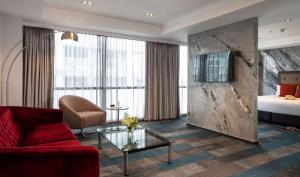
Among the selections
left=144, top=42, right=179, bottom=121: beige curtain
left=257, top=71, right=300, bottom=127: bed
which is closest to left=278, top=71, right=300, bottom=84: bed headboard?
left=257, top=71, right=300, bottom=127: bed

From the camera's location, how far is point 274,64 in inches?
294

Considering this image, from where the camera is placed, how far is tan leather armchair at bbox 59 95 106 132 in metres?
4.10

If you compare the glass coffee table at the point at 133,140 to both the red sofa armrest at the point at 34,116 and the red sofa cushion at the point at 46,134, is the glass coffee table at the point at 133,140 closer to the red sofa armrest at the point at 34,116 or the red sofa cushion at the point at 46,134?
the red sofa cushion at the point at 46,134

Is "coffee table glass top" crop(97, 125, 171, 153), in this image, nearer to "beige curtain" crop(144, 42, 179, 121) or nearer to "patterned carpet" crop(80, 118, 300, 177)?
"patterned carpet" crop(80, 118, 300, 177)

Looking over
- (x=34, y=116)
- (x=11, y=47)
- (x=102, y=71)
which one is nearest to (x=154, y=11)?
(x=102, y=71)

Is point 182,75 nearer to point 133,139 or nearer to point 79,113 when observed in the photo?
point 79,113

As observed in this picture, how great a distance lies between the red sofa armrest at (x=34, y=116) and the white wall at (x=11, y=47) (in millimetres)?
1076

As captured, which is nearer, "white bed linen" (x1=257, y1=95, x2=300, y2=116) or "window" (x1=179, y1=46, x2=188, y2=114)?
"white bed linen" (x1=257, y1=95, x2=300, y2=116)

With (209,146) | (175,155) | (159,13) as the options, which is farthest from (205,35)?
(175,155)

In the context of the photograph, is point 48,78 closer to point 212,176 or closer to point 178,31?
point 178,31

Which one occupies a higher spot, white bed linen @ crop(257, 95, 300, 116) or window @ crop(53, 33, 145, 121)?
window @ crop(53, 33, 145, 121)

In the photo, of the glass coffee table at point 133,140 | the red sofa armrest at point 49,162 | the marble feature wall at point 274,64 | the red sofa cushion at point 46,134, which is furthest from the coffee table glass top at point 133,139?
the marble feature wall at point 274,64

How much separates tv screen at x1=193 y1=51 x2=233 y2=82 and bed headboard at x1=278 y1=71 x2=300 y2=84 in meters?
3.89

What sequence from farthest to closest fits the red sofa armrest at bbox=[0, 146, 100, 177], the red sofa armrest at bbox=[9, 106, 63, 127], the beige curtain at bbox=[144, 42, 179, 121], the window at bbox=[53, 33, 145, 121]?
the beige curtain at bbox=[144, 42, 179, 121] → the window at bbox=[53, 33, 145, 121] → the red sofa armrest at bbox=[9, 106, 63, 127] → the red sofa armrest at bbox=[0, 146, 100, 177]
